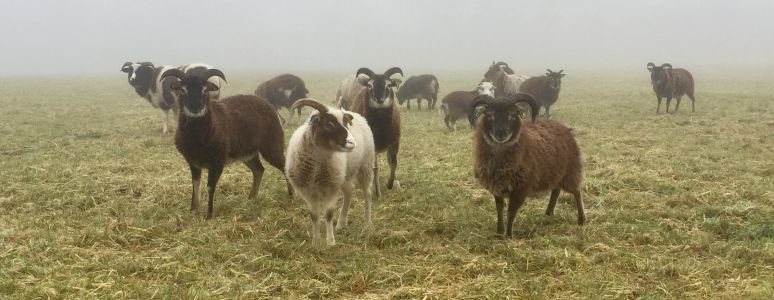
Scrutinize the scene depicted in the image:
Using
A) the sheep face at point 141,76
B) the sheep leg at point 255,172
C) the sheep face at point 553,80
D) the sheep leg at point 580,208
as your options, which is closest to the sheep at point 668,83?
the sheep face at point 553,80

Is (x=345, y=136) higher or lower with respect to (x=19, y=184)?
higher

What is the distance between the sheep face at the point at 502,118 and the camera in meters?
6.38

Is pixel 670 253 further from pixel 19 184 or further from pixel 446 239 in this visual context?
pixel 19 184

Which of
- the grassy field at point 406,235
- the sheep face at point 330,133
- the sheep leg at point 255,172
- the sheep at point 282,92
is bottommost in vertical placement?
the grassy field at point 406,235

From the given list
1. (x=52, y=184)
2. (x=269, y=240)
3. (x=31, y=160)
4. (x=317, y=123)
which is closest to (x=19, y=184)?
(x=52, y=184)

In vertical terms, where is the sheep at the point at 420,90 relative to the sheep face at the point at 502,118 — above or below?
below

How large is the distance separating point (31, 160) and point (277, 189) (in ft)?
19.4

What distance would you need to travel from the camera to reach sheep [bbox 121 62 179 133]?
1522 centimetres

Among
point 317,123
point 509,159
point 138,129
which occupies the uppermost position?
point 317,123

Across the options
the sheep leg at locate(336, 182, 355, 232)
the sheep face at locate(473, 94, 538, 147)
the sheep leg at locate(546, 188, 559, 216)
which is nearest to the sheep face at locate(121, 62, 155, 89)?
the sheep leg at locate(336, 182, 355, 232)

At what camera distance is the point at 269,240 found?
6398 millimetres

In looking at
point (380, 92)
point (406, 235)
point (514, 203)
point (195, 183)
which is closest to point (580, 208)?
point (514, 203)

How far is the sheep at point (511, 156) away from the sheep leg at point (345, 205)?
169cm

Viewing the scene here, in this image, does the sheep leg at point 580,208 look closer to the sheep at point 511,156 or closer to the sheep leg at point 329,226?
the sheep at point 511,156
